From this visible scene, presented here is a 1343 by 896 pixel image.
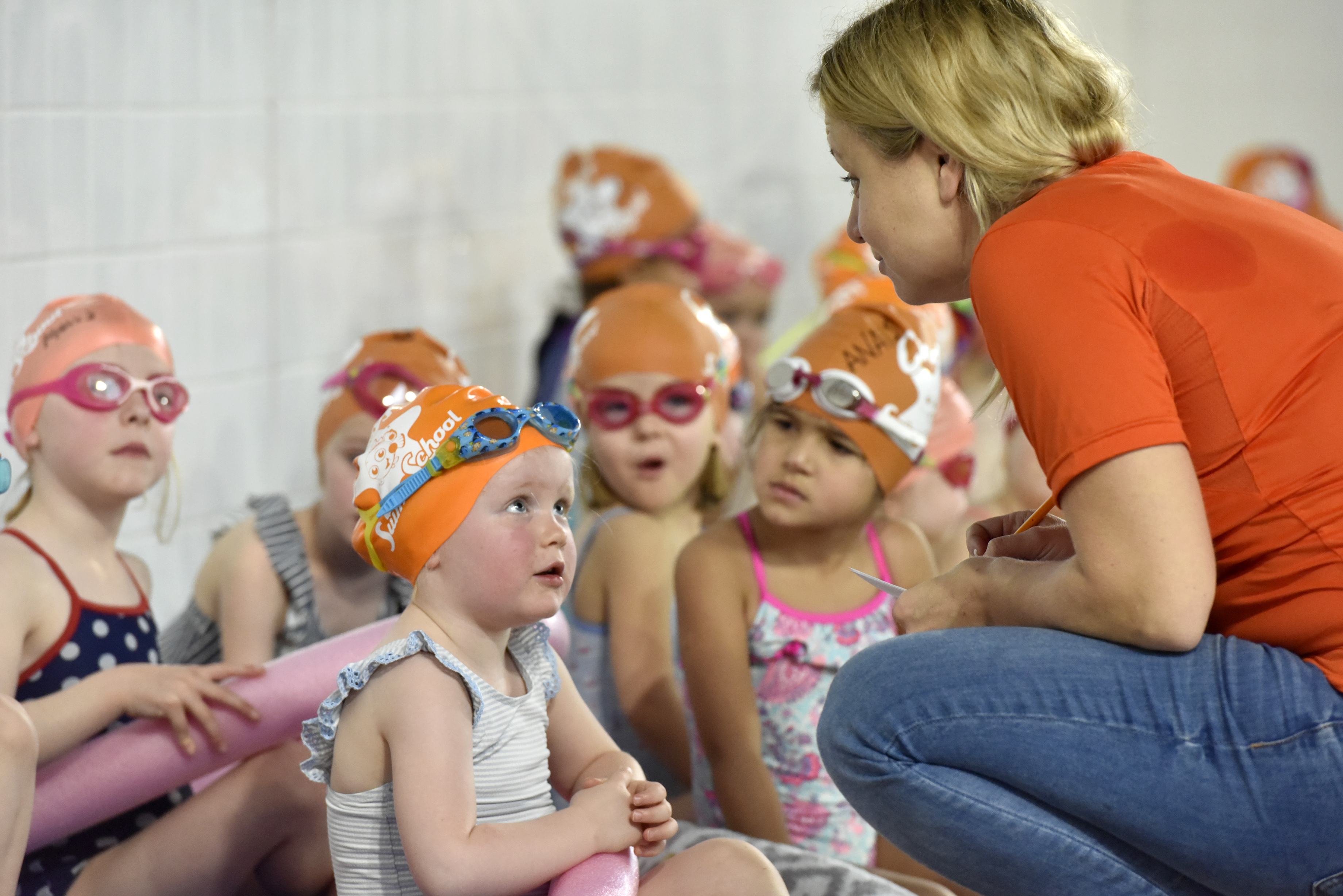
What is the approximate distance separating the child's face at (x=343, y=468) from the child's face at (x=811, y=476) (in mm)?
792

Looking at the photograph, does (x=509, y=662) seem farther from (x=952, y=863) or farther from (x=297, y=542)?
(x=297, y=542)

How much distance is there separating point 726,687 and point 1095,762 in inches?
39.6

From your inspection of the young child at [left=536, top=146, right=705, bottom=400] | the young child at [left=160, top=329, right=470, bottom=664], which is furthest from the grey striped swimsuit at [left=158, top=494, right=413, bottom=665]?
the young child at [left=536, top=146, right=705, bottom=400]

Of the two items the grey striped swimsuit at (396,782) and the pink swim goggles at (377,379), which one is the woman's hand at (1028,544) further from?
the pink swim goggles at (377,379)

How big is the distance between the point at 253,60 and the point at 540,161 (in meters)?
1.47

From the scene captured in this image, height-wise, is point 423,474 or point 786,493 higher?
point 423,474

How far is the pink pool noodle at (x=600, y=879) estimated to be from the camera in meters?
1.71

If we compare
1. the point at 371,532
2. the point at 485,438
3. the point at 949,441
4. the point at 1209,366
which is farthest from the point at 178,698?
the point at 949,441

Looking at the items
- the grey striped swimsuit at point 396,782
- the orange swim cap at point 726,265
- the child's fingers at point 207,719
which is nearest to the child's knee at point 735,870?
the grey striped swimsuit at point 396,782

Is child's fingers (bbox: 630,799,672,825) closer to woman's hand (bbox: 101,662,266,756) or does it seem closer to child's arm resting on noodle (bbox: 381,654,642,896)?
child's arm resting on noodle (bbox: 381,654,642,896)

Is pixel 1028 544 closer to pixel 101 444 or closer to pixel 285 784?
pixel 285 784

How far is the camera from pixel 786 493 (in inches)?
106

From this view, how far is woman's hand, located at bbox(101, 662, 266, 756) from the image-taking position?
2.06 meters

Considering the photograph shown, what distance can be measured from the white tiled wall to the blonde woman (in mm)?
502
